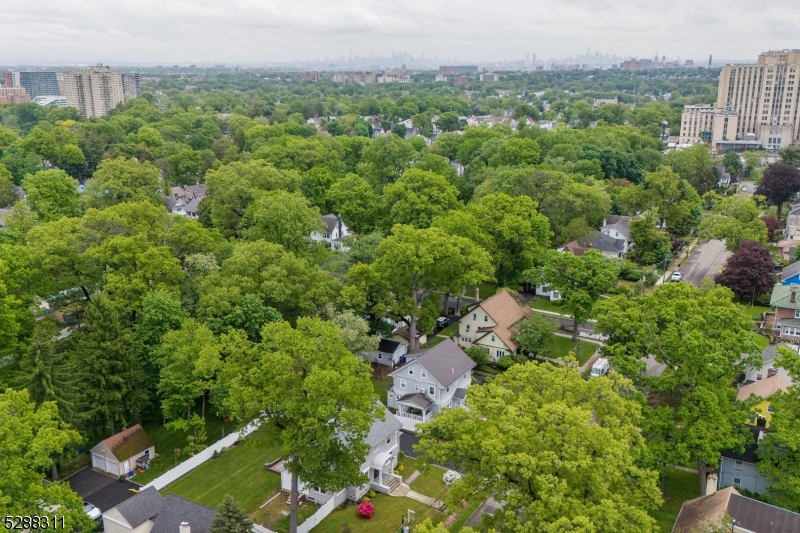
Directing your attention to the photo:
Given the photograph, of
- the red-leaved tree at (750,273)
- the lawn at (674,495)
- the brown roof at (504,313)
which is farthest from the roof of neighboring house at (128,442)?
the red-leaved tree at (750,273)

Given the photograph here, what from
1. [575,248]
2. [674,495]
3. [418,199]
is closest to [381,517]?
[674,495]

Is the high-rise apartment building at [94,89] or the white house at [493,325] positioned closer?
the white house at [493,325]

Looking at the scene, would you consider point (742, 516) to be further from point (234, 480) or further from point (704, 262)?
point (704, 262)

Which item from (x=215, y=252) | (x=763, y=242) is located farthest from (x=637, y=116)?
(x=215, y=252)

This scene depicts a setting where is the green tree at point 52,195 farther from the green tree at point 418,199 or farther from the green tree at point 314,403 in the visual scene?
the green tree at point 314,403

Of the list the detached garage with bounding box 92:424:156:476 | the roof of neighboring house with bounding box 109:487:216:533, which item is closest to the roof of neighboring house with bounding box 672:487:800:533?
the roof of neighboring house with bounding box 109:487:216:533

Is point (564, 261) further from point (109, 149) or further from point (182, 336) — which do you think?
point (109, 149)
